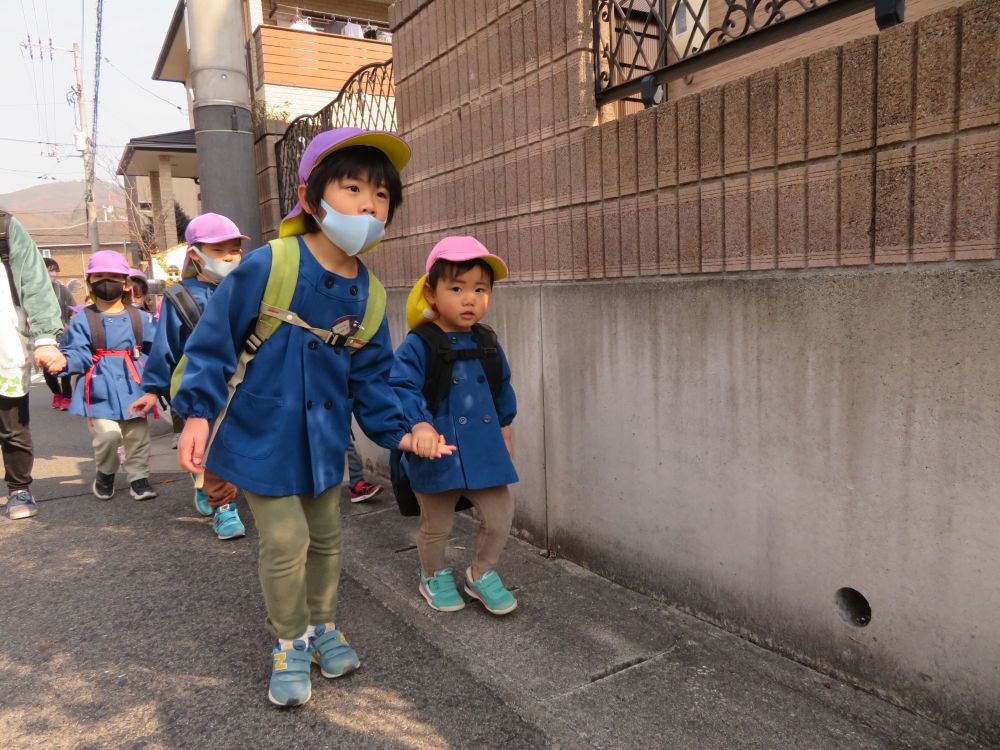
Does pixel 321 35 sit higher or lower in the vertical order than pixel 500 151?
higher

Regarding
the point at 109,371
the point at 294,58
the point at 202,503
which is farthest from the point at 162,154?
the point at 202,503

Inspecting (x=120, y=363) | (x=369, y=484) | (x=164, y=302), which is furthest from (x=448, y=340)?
(x=120, y=363)

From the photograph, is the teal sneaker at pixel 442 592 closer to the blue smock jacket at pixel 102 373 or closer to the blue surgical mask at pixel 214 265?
the blue surgical mask at pixel 214 265

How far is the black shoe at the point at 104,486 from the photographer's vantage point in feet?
16.6

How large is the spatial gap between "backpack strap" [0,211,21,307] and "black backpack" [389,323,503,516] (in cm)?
291

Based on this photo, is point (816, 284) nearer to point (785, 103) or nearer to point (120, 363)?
point (785, 103)

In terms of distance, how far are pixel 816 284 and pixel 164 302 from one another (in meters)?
3.23

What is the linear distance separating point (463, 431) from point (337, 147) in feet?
4.06

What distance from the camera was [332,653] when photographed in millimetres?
2625

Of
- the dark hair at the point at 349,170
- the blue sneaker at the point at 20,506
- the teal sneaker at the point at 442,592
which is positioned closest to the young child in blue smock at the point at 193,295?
the teal sneaker at the point at 442,592

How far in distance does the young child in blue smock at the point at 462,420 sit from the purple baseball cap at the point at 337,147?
1.57 feet

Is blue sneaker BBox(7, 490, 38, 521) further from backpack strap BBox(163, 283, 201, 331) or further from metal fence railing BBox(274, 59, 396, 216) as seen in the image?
metal fence railing BBox(274, 59, 396, 216)

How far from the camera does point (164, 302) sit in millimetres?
3895

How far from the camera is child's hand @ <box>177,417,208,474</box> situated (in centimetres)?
230
